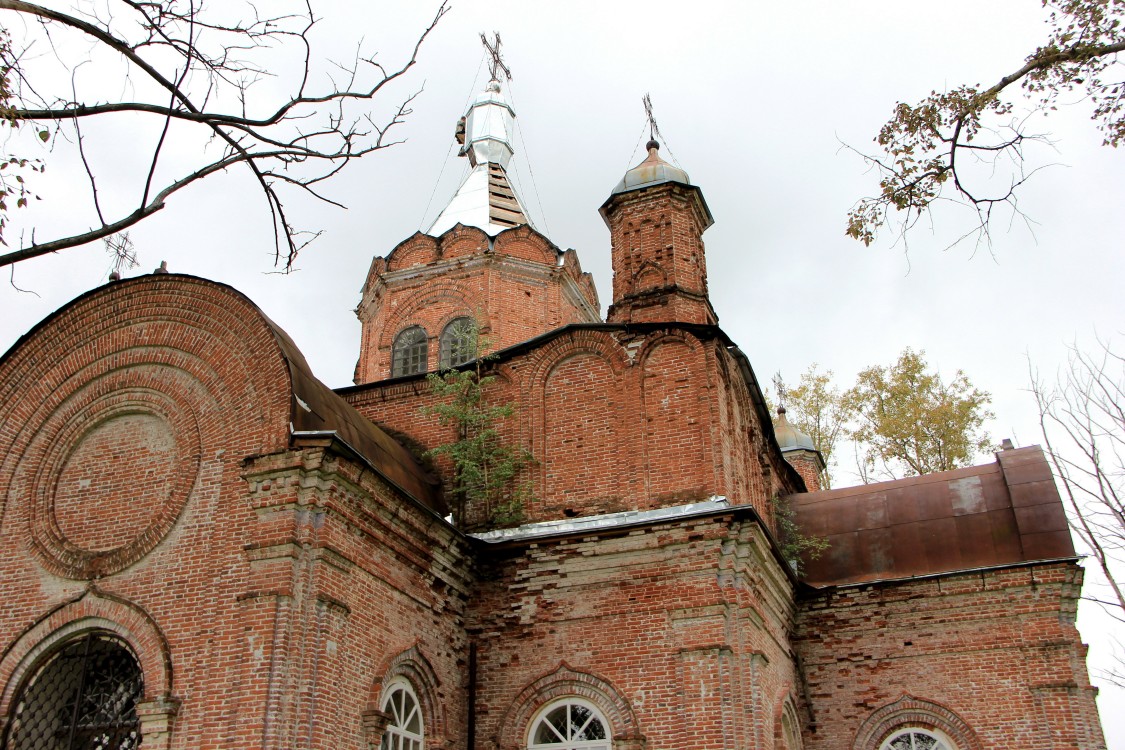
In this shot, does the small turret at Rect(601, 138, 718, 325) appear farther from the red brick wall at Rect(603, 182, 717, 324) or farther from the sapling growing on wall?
the sapling growing on wall

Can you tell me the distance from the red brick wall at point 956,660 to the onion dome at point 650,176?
628 centimetres

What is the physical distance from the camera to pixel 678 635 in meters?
10.5

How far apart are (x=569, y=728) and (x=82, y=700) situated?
189 inches

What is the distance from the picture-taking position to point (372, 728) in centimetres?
920

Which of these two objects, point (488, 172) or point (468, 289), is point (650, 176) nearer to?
point (468, 289)

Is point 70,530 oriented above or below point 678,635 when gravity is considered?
above

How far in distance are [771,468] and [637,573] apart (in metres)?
4.91

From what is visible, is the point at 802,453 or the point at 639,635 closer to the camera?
the point at 639,635

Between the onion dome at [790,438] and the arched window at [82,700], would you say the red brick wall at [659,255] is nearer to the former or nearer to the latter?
the arched window at [82,700]

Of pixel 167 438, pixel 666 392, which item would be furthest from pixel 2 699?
pixel 666 392

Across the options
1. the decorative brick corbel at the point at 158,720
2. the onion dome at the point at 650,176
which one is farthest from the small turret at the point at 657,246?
the decorative brick corbel at the point at 158,720

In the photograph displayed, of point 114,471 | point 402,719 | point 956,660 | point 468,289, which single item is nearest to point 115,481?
point 114,471

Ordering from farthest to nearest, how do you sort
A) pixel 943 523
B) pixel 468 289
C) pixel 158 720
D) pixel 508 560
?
1. pixel 468 289
2. pixel 943 523
3. pixel 508 560
4. pixel 158 720

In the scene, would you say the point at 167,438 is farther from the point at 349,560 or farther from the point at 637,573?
the point at 637,573
